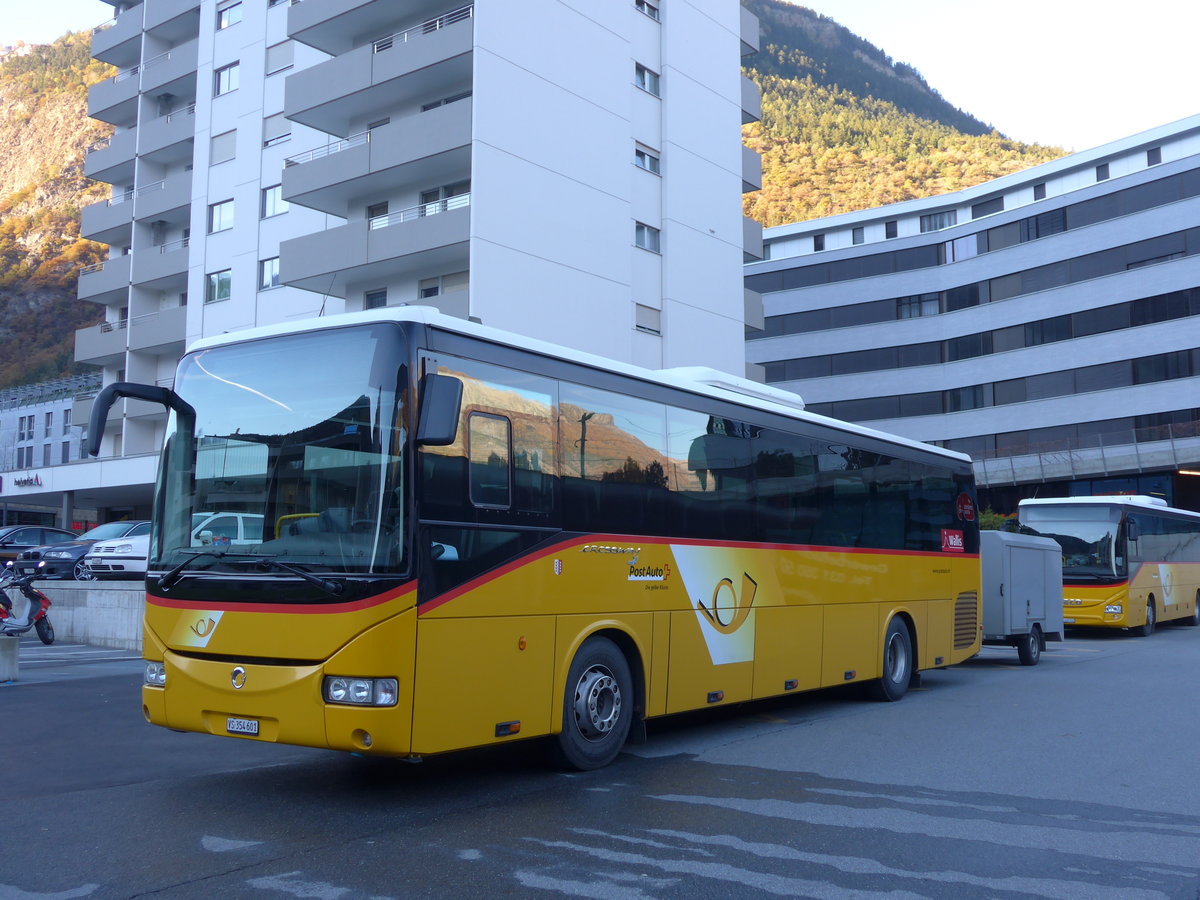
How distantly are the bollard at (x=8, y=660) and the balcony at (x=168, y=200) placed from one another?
3502 cm

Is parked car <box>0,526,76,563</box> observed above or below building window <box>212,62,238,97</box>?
below

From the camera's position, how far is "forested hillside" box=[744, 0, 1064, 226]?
123 meters

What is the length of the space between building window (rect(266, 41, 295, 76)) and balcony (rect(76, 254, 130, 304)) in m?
12.2

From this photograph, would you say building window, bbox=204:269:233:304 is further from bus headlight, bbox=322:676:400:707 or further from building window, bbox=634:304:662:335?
bus headlight, bbox=322:676:400:707

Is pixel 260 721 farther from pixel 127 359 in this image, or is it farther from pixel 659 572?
pixel 127 359

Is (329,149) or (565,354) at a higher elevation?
(329,149)

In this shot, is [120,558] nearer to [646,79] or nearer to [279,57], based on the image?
[646,79]

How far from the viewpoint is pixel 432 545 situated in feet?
22.9

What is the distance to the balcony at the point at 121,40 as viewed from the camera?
50969 millimetres

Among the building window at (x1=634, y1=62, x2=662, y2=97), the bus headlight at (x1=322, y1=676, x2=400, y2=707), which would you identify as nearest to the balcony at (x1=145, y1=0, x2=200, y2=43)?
the building window at (x1=634, y1=62, x2=662, y2=97)

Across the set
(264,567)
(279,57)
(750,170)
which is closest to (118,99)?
(279,57)

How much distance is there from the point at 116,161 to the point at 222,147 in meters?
10.7

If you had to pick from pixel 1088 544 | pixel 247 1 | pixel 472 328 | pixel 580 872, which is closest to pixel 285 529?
pixel 472 328

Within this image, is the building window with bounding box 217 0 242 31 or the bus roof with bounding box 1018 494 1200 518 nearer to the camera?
the bus roof with bounding box 1018 494 1200 518
